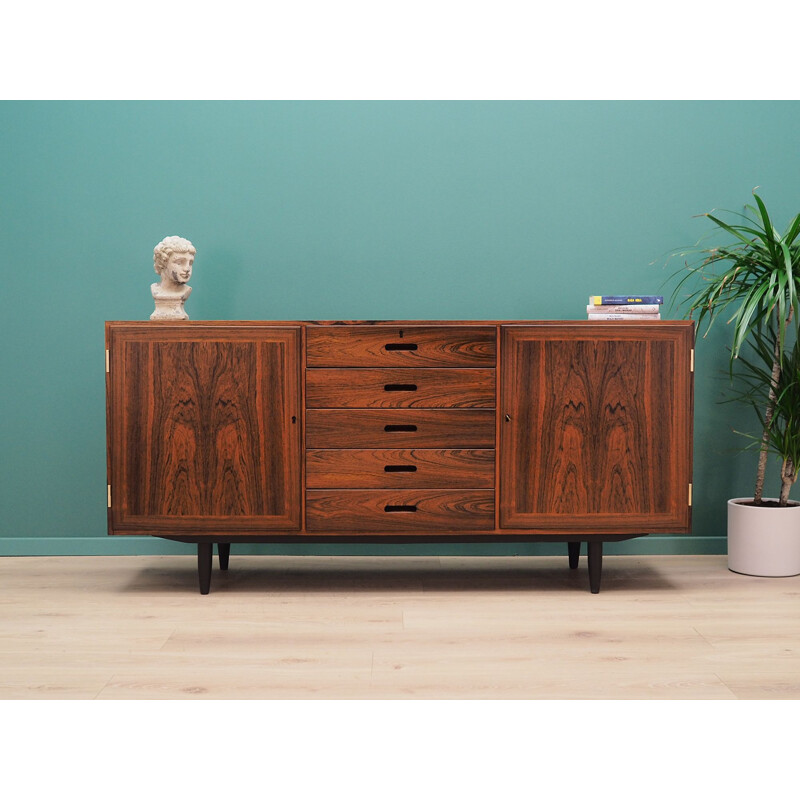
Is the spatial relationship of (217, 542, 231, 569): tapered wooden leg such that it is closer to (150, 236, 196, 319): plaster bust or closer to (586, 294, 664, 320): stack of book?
(150, 236, 196, 319): plaster bust

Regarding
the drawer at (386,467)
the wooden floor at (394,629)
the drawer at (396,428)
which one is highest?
the drawer at (396,428)

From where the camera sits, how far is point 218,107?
3.15 m

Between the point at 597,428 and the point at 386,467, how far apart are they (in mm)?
696

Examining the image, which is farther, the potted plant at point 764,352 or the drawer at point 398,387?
the potted plant at point 764,352

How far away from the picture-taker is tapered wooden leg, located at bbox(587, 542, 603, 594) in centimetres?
274

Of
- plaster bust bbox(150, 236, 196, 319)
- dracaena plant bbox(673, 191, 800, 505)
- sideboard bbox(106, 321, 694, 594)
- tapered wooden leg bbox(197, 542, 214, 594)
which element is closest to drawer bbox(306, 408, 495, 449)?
sideboard bbox(106, 321, 694, 594)

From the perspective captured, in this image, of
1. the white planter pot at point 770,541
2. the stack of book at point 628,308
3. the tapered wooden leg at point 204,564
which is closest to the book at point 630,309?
the stack of book at point 628,308

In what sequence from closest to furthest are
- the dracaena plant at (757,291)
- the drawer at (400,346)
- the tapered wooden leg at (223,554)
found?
the drawer at (400,346), the dracaena plant at (757,291), the tapered wooden leg at (223,554)

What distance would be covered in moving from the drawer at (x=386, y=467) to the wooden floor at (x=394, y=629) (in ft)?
1.24

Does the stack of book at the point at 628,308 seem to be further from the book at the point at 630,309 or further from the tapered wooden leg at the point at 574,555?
the tapered wooden leg at the point at 574,555

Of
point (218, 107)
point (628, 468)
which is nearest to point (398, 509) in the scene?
point (628, 468)

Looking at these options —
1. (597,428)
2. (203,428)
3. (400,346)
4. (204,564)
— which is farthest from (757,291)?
(204,564)

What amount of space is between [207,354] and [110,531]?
0.66 meters

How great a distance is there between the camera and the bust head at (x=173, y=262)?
2814mm
